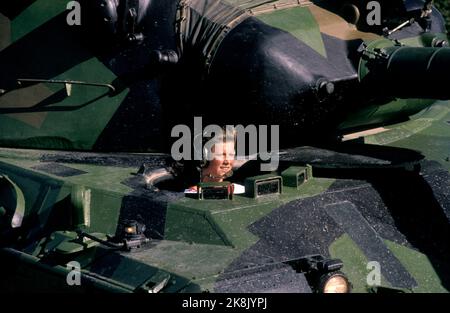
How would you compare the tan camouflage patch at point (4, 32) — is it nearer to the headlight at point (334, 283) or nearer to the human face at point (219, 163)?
the human face at point (219, 163)

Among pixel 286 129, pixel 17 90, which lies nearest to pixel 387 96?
pixel 286 129

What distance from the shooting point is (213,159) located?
365 inches

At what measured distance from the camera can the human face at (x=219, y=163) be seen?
364 inches

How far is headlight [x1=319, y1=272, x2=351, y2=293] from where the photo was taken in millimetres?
7938

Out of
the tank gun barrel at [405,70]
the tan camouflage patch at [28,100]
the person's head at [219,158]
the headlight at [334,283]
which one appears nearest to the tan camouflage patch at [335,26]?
the tank gun barrel at [405,70]

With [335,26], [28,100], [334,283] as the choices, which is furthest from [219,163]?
[28,100]

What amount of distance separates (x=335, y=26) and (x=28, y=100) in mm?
3084

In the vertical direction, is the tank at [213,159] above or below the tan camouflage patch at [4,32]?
below

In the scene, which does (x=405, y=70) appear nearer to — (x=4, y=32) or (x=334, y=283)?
(x=334, y=283)

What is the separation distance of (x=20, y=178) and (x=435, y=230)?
371cm

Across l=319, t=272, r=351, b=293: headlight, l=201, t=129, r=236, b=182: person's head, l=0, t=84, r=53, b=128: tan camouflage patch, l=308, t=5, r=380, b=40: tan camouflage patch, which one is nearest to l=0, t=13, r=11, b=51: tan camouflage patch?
l=0, t=84, r=53, b=128: tan camouflage patch

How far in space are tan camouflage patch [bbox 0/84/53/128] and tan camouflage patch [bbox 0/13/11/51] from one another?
1.59ft

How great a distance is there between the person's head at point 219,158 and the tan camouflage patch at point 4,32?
269cm
